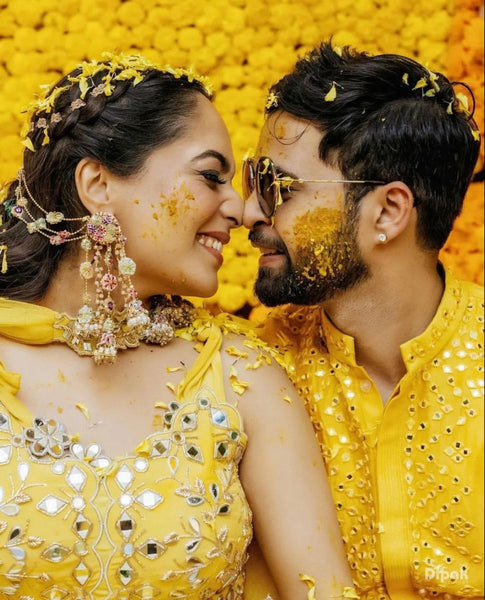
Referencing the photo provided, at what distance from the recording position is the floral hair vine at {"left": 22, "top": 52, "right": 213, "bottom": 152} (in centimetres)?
161

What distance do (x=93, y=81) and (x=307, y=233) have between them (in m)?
0.50

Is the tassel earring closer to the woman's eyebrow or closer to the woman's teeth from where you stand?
the woman's teeth

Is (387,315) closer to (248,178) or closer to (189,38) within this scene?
(248,178)

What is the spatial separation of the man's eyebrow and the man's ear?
1.02 feet

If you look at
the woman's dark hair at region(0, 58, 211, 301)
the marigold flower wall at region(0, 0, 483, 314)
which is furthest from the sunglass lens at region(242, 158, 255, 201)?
the marigold flower wall at region(0, 0, 483, 314)

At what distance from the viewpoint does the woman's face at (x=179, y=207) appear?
158cm

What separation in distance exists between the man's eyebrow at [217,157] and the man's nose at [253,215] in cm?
→ 16

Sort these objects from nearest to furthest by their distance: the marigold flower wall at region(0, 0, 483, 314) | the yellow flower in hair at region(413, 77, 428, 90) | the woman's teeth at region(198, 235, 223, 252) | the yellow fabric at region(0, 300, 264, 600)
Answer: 1. the yellow fabric at region(0, 300, 264, 600)
2. the woman's teeth at region(198, 235, 223, 252)
3. the yellow flower in hair at region(413, 77, 428, 90)
4. the marigold flower wall at region(0, 0, 483, 314)

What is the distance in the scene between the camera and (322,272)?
175 cm

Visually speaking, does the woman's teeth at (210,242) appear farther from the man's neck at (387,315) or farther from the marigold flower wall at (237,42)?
the marigold flower wall at (237,42)

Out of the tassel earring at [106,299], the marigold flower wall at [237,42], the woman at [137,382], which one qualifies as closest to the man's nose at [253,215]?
the woman at [137,382]

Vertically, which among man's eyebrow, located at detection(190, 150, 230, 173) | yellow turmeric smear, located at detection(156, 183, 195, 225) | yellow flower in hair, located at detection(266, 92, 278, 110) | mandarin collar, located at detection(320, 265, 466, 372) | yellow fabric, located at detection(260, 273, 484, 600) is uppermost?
yellow flower in hair, located at detection(266, 92, 278, 110)

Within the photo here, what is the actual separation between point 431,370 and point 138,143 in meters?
0.71

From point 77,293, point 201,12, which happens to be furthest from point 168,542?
point 201,12
